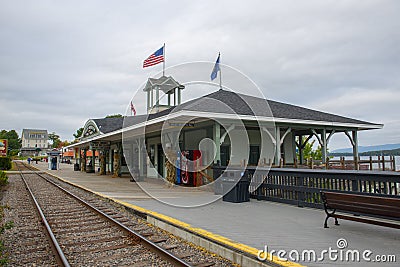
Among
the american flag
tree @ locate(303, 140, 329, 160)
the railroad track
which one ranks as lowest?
the railroad track

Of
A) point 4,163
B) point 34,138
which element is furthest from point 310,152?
point 34,138

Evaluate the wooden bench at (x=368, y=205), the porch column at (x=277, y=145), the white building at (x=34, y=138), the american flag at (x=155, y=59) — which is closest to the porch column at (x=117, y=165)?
the american flag at (x=155, y=59)

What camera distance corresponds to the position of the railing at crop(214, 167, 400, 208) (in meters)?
6.46

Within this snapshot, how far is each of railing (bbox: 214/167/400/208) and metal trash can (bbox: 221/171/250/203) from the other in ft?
0.79

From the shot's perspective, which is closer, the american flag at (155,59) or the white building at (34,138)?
the american flag at (155,59)

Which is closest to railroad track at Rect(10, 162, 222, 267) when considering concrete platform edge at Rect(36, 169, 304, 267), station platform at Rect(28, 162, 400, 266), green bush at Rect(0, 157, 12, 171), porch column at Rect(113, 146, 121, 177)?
concrete platform edge at Rect(36, 169, 304, 267)

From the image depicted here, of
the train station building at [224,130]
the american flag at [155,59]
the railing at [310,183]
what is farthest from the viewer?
the american flag at [155,59]

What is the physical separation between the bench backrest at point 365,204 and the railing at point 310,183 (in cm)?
111

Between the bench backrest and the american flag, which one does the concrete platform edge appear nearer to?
the bench backrest

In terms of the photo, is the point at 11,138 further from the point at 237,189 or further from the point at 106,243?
the point at 106,243

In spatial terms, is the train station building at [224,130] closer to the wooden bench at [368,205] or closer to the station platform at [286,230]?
the station platform at [286,230]

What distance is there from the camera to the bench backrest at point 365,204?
16.0ft

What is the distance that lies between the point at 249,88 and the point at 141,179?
11.7 meters

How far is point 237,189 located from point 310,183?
2072 millimetres
